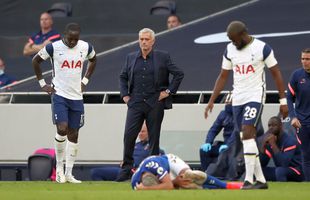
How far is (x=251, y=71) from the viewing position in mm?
15234

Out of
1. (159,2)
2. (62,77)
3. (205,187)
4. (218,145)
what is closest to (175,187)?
(205,187)

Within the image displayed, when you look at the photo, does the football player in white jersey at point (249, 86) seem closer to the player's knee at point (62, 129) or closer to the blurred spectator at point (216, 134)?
the player's knee at point (62, 129)

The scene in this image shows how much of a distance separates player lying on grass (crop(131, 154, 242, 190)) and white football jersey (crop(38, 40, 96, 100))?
3287 millimetres

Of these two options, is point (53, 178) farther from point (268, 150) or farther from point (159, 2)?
point (159, 2)

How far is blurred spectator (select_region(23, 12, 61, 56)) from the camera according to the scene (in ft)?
78.6

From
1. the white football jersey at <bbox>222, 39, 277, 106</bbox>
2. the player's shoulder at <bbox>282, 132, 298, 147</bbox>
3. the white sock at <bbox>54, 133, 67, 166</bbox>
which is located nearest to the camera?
the white football jersey at <bbox>222, 39, 277, 106</bbox>

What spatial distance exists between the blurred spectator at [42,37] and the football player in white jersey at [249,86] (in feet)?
29.7

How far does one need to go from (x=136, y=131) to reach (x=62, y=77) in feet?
4.50

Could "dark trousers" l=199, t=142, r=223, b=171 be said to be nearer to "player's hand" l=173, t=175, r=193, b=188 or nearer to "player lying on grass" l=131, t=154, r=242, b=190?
"player lying on grass" l=131, t=154, r=242, b=190

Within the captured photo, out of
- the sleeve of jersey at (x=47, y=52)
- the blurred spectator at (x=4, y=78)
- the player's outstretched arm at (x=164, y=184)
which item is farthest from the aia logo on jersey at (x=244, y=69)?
the blurred spectator at (x=4, y=78)

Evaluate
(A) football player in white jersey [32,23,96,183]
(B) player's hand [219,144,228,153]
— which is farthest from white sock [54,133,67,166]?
(B) player's hand [219,144,228,153]

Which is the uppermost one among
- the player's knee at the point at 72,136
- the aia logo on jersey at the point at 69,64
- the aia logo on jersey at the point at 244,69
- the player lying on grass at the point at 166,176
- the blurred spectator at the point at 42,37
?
the blurred spectator at the point at 42,37

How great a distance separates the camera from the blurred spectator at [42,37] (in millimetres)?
23953

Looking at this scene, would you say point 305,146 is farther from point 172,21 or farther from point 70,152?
point 172,21
